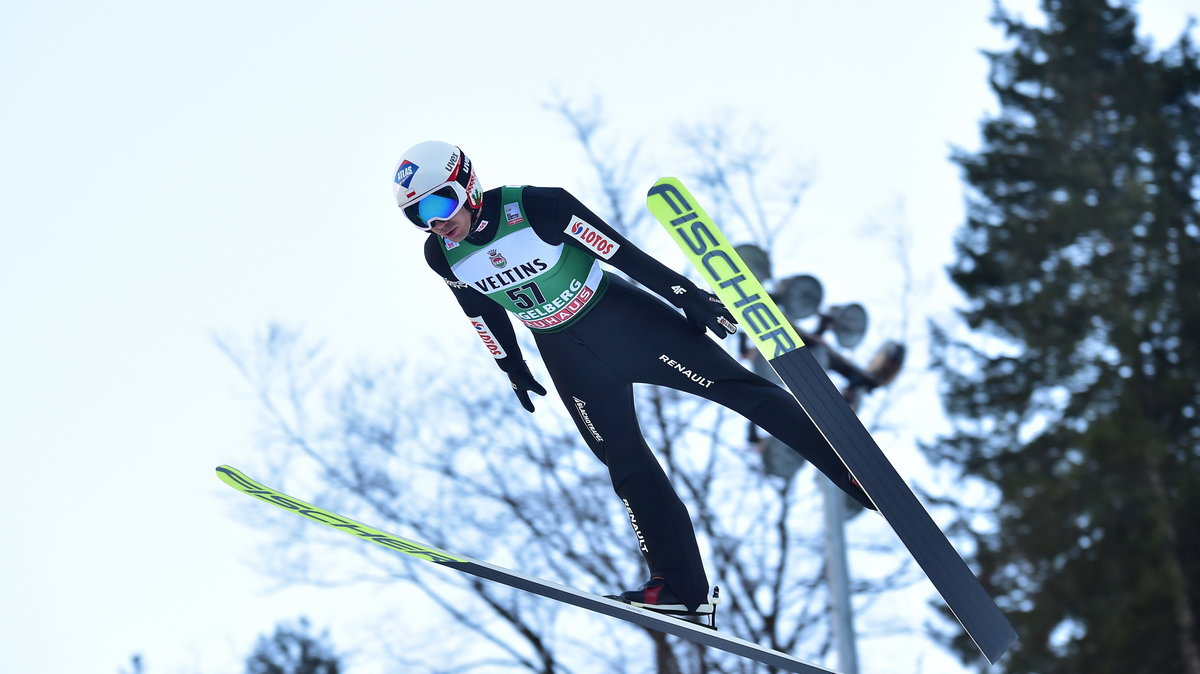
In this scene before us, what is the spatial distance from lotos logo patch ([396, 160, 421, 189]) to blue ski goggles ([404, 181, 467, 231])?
0.07 meters

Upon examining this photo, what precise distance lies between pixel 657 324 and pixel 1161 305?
16.8 meters

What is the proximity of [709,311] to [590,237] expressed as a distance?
1.50 ft

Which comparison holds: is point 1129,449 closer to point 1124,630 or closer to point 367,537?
point 1124,630

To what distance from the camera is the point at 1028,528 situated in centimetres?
1848

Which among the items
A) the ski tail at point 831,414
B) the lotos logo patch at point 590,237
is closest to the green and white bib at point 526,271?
the lotos logo patch at point 590,237

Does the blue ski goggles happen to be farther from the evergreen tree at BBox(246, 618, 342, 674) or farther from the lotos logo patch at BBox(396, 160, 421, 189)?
the evergreen tree at BBox(246, 618, 342, 674)

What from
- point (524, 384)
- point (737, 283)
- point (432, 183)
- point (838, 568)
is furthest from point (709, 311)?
point (838, 568)

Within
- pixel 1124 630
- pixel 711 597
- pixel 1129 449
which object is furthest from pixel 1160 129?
pixel 711 597

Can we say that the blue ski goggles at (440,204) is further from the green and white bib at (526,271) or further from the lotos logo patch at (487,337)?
the lotos logo patch at (487,337)

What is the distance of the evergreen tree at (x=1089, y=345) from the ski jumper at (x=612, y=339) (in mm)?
14373

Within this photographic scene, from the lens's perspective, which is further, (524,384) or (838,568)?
(838,568)

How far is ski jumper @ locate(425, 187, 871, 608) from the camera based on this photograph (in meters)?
4.21

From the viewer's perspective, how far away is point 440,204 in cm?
409

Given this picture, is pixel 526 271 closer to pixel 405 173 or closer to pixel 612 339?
pixel 612 339
